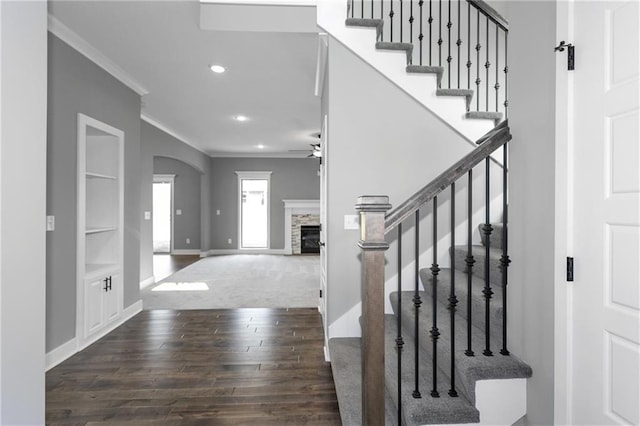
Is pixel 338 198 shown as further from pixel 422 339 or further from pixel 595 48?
pixel 595 48

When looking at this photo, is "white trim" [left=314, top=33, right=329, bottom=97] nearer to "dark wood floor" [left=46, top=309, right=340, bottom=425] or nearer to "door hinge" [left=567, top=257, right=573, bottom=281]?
"door hinge" [left=567, top=257, right=573, bottom=281]

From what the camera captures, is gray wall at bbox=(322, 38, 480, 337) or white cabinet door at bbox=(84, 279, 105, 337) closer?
gray wall at bbox=(322, 38, 480, 337)

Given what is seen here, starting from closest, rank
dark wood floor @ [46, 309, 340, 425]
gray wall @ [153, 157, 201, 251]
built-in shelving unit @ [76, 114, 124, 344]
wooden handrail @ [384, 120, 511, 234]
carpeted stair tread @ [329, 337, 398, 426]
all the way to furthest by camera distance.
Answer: wooden handrail @ [384, 120, 511, 234]
carpeted stair tread @ [329, 337, 398, 426]
dark wood floor @ [46, 309, 340, 425]
built-in shelving unit @ [76, 114, 124, 344]
gray wall @ [153, 157, 201, 251]

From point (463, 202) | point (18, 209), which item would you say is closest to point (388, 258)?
point (463, 202)

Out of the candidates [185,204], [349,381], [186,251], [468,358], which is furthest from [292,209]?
[468,358]

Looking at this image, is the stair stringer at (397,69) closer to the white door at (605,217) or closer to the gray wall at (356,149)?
the gray wall at (356,149)

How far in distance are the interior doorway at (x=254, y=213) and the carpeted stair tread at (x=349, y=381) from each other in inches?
289

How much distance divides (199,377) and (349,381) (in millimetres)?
1255

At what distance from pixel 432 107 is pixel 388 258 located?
1.30m

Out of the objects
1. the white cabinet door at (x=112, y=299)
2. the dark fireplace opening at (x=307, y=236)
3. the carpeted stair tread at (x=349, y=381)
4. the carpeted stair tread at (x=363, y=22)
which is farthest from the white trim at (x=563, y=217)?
the dark fireplace opening at (x=307, y=236)

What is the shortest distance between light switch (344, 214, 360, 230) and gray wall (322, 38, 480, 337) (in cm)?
4

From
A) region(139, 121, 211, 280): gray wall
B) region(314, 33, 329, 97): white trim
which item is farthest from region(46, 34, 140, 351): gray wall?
region(314, 33, 329, 97): white trim

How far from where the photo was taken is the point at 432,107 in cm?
279

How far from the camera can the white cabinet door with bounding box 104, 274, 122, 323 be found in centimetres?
359
